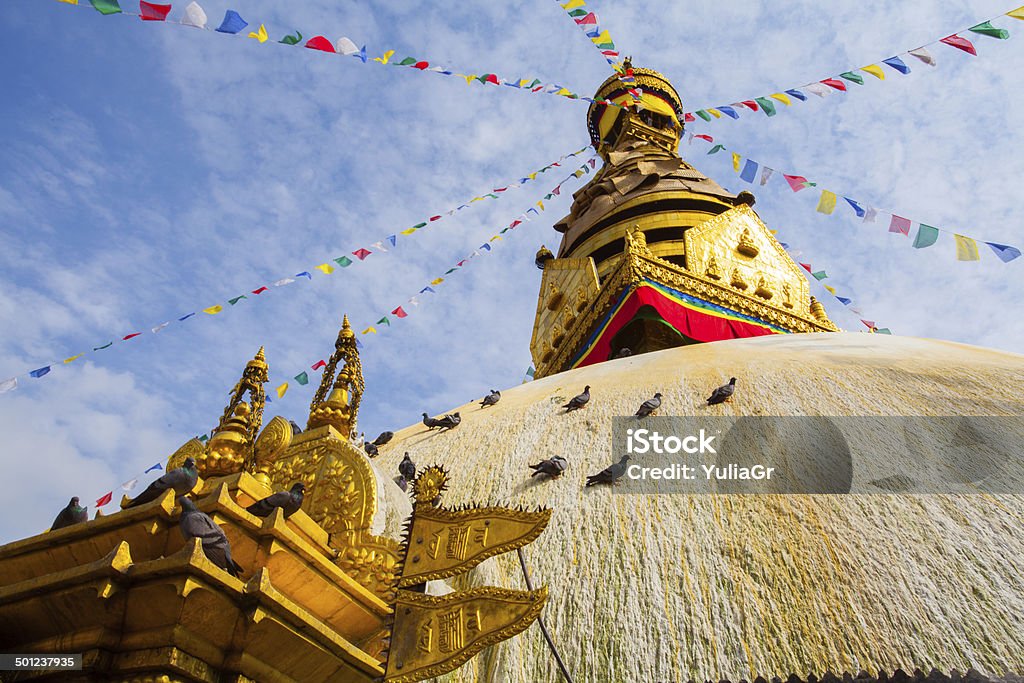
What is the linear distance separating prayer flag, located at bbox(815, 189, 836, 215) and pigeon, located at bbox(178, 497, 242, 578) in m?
9.36

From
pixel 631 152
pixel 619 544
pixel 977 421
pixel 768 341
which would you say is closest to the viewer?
pixel 619 544

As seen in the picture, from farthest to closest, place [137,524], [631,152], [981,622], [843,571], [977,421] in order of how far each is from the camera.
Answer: [631,152]
[977,421]
[843,571]
[981,622]
[137,524]

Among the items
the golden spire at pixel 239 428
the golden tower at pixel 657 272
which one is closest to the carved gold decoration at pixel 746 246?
the golden tower at pixel 657 272

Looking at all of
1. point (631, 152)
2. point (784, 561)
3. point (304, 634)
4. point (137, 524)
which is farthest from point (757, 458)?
point (631, 152)

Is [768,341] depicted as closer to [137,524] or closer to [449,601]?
[449,601]

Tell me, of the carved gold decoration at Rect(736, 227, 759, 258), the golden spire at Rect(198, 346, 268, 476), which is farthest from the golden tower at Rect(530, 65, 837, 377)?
the golden spire at Rect(198, 346, 268, 476)

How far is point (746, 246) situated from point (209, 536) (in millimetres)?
11918

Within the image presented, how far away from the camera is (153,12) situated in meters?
6.62

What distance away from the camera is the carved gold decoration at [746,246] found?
519 inches

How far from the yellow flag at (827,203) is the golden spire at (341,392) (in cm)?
735

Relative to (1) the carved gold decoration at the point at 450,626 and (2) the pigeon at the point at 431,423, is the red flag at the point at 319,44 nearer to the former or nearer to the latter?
(2) the pigeon at the point at 431,423

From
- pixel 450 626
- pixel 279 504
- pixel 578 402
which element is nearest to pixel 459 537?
pixel 450 626

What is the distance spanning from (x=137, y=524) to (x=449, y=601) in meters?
1.26

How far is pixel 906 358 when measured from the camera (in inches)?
279
